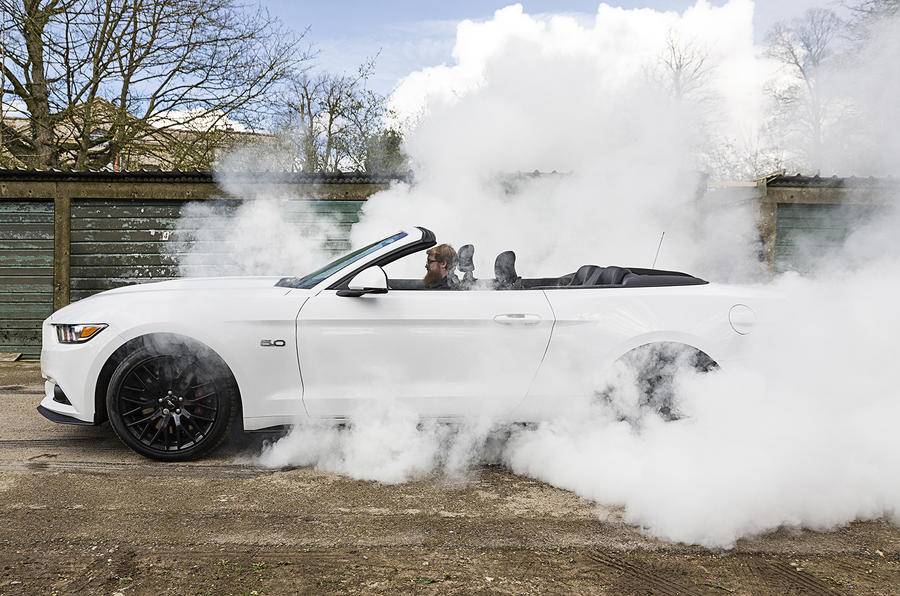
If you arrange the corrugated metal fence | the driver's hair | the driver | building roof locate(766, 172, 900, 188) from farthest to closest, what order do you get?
the corrugated metal fence, building roof locate(766, 172, 900, 188), the driver's hair, the driver

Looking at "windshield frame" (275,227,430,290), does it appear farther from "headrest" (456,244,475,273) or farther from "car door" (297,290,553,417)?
"headrest" (456,244,475,273)

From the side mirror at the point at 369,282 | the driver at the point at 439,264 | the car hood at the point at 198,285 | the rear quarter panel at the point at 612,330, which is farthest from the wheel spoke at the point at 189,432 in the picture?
the rear quarter panel at the point at 612,330

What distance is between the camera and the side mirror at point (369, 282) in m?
3.69

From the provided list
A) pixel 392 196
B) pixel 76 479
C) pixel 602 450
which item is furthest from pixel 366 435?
pixel 392 196

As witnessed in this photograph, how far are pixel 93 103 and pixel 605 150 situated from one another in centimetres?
1122

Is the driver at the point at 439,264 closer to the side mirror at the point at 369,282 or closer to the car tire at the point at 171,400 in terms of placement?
the side mirror at the point at 369,282

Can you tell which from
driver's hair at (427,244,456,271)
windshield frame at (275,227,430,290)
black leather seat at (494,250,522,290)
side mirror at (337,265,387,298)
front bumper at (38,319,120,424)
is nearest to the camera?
side mirror at (337,265,387,298)

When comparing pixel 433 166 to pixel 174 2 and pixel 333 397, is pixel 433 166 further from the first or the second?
pixel 174 2

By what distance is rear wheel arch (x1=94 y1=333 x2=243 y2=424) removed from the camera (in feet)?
12.4

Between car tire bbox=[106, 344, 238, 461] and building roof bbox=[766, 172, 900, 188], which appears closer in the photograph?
car tire bbox=[106, 344, 238, 461]

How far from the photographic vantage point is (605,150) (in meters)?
5.82

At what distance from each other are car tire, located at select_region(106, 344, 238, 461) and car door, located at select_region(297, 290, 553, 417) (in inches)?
21.6

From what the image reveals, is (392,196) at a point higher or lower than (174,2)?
lower

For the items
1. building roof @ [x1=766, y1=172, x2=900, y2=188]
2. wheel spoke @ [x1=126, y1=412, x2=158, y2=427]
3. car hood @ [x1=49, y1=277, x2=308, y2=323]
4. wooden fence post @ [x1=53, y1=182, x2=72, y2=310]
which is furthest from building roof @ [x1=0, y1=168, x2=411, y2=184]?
wheel spoke @ [x1=126, y1=412, x2=158, y2=427]
